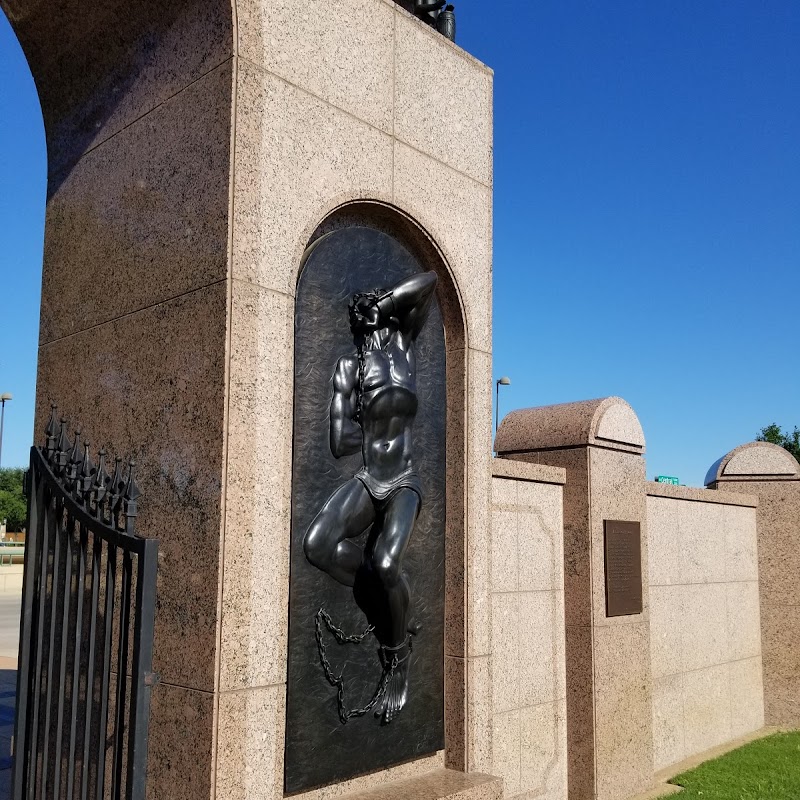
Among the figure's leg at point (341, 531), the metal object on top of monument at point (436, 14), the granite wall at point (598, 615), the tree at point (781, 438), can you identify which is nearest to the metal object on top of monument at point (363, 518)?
the figure's leg at point (341, 531)

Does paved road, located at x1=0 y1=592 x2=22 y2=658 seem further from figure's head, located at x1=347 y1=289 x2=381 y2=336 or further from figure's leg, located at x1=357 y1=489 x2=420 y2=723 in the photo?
figure's head, located at x1=347 y1=289 x2=381 y2=336

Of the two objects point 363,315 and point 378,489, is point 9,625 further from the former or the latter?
point 363,315

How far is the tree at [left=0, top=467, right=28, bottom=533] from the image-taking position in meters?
59.8

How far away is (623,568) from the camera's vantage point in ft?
24.3

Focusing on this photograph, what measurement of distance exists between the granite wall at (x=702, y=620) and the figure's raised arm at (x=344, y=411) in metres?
5.03

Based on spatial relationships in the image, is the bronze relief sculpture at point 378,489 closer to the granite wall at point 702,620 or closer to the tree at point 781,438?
the granite wall at point 702,620

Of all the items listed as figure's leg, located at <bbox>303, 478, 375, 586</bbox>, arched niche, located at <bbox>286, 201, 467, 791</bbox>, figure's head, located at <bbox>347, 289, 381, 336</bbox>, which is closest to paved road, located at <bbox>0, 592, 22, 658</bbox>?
arched niche, located at <bbox>286, 201, 467, 791</bbox>

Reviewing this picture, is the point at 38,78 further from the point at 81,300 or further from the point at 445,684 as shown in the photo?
the point at 445,684

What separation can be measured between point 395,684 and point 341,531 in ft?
2.87

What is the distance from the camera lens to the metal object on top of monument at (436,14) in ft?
16.5

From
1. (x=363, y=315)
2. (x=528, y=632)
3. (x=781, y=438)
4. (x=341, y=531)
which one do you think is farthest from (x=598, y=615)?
(x=781, y=438)

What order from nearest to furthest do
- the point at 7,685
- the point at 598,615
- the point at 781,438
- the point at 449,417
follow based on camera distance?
the point at 449,417 < the point at 598,615 < the point at 7,685 < the point at 781,438

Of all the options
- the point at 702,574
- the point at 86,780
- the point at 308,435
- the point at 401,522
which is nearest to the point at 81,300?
the point at 308,435

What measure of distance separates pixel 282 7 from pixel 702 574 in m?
7.61
